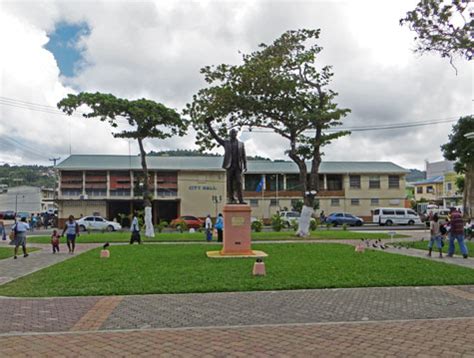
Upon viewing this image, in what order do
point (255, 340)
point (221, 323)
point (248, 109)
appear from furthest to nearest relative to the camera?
point (248, 109)
point (221, 323)
point (255, 340)

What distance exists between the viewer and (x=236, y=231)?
591 inches

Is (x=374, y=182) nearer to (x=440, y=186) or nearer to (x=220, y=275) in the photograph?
(x=440, y=186)

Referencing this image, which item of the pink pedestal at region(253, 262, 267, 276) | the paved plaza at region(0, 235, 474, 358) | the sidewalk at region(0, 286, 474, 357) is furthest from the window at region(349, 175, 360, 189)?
the sidewalk at region(0, 286, 474, 357)

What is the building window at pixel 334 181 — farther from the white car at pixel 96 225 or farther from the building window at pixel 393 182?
the white car at pixel 96 225

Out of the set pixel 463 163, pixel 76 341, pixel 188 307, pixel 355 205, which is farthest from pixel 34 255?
pixel 355 205

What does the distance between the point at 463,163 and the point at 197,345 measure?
3560cm

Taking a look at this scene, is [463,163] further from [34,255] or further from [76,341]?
[76,341]

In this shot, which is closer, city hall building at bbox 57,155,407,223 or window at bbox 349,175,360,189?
city hall building at bbox 57,155,407,223

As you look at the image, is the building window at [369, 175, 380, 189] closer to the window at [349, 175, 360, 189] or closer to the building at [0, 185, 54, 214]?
the window at [349, 175, 360, 189]

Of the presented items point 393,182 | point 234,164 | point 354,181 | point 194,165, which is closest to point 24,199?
point 194,165

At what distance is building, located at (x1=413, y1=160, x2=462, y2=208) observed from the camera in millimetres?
71069

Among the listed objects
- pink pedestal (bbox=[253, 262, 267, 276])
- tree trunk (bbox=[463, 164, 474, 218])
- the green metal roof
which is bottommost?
pink pedestal (bbox=[253, 262, 267, 276])

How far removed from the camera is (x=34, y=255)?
17.3m

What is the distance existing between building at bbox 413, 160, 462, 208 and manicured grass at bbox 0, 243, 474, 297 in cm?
6024
